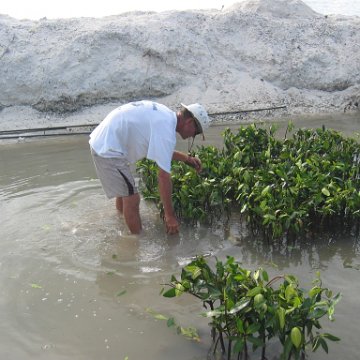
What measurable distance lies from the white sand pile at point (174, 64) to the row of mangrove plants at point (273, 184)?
15.9ft

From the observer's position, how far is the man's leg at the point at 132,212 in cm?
462

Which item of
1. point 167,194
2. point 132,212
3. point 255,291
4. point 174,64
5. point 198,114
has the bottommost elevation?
point 132,212

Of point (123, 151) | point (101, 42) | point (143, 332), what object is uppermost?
point (101, 42)

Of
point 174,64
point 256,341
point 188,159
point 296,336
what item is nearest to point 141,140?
point 188,159

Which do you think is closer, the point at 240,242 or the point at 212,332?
the point at 212,332

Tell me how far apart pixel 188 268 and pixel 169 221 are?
1.48m

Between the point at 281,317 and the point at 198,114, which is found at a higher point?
the point at 198,114

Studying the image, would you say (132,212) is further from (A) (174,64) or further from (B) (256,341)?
(A) (174,64)

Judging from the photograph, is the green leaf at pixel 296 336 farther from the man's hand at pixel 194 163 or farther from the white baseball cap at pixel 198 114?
the man's hand at pixel 194 163

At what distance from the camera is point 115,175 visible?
448 cm

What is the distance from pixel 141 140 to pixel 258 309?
2057 mm

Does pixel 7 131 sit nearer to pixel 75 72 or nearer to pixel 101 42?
pixel 75 72

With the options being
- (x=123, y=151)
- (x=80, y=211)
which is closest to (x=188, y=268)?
(x=123, y=151)

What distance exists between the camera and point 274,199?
4402 millimetres
